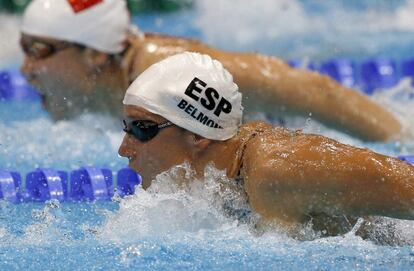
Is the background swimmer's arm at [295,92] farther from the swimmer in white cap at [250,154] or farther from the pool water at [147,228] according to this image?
the swimmer in white cap at [250,154]

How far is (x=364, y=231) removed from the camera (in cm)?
288

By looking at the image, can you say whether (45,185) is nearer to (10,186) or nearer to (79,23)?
(10,186)

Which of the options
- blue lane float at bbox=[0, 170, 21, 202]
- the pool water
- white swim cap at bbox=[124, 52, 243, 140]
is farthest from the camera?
blue lane float at bbox=[0, 170, 21, 202]

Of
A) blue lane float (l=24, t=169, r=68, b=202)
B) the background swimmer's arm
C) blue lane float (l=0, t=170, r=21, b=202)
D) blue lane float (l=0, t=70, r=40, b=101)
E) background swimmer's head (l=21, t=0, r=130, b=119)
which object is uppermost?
the background swimmer's arm

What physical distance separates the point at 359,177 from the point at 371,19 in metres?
5.00

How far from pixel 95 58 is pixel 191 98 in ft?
4.81

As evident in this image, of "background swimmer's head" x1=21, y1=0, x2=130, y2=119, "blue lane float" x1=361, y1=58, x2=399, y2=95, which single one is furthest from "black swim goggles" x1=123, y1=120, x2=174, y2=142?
"blue lane float" x1=361, y1=58, x2=399, y2=95

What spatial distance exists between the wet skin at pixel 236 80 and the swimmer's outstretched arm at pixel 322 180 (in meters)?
1.42

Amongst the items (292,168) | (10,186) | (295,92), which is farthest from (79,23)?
(292,168)

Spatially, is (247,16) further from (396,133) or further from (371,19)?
(396,133)

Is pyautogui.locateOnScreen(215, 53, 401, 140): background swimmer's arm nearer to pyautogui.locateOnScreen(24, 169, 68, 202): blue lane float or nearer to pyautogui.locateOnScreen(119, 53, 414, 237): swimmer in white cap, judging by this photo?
pyautogui.locateOnScreen(24, 169, 68, 202): blue lane float

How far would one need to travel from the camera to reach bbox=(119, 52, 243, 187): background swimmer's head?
2.90m

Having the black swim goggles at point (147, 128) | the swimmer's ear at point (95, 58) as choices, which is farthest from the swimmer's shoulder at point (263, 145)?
the swimmer's ear at point (95, 58)

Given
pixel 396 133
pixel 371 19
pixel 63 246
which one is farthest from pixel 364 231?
pixel 371 19
